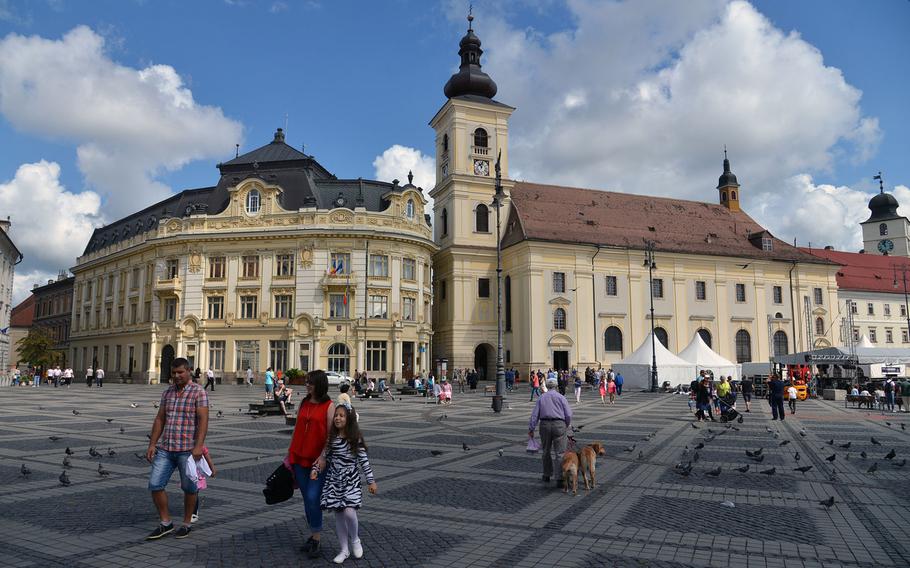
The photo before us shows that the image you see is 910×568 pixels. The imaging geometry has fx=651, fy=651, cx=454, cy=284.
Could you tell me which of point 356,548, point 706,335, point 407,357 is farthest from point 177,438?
point 706,335

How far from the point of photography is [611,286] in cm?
5866

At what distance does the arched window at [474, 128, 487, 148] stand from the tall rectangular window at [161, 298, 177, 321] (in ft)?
97.3

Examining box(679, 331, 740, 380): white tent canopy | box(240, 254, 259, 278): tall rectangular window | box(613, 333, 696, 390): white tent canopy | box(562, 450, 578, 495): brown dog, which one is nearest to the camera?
box(562, 450, 578, 495): brown dog

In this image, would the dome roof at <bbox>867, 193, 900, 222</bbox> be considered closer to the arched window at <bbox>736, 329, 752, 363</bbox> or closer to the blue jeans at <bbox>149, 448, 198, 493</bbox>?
the arched window at <bbox>736, 329, 752, 363</bbox>

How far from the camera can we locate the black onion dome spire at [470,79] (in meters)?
60.7

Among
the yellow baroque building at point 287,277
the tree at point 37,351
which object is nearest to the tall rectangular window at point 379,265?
the yellow baroque building at point 287,277

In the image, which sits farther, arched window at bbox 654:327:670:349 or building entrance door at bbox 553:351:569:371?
arched window at bbox 654:327:670:349

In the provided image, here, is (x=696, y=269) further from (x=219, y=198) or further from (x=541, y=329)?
(x=219, y=198)

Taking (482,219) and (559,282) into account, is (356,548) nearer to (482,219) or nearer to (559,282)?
(559,282)

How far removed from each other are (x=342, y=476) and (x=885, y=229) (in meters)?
124

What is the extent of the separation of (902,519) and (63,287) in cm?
9178

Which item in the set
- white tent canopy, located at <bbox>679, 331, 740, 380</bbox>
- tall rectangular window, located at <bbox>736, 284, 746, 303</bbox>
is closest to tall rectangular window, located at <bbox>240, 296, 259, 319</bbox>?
white tent canopy, located at <bbox>679, 331, 740, 380</bbox>

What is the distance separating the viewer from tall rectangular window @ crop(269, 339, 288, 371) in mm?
50562

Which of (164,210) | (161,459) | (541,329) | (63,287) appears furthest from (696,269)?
(63,287)
